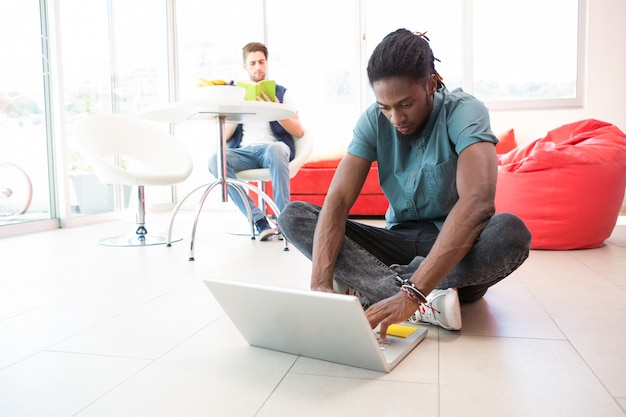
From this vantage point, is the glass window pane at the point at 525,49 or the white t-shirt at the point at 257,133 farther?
the glass window pane at the point at 525,49

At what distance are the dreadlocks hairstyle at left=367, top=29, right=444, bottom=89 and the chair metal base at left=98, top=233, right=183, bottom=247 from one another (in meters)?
1.98

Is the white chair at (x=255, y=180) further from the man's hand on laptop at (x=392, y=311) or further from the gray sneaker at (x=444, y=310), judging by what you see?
the man's hand on laptop at (x=392, y=311)

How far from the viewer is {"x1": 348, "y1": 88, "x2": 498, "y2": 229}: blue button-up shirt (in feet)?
4.41

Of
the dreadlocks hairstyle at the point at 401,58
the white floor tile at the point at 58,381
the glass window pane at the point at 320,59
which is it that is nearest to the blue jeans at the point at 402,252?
the dreadlocks hairstyle at the point at 401,58

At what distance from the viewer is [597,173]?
261 cm

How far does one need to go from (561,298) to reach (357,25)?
4075mm

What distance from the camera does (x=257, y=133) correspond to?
133 inches

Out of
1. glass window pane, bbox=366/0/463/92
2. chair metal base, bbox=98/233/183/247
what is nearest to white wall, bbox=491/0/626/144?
glass window pane, bbox=366/0/463/92

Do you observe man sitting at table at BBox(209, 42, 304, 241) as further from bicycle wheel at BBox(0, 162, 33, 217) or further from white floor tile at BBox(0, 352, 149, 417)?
white floor tile at BBox(0, 352, 149, 417)

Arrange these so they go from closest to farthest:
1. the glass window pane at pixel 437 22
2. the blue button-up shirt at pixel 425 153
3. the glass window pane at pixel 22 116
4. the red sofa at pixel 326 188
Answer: the blue button-up shirt at pixel 425 153
the glass window pane at pixel 22 116
the red sofa at pixel 326 188
the glass window pane at pixel 437 22

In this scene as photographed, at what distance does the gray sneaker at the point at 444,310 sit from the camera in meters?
1.30

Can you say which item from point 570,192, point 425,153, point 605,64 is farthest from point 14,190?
point 605,64

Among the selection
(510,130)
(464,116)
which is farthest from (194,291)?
(510,130)

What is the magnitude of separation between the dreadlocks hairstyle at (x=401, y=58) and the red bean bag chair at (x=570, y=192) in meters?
1.62
